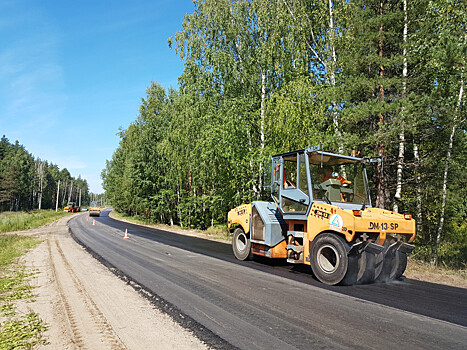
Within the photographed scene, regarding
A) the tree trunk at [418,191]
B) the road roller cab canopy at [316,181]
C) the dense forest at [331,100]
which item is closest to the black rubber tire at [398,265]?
the road roller cab canopy at [316,181]

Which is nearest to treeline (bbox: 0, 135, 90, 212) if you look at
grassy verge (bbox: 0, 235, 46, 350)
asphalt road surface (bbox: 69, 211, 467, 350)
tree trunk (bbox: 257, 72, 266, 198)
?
tree trunk (bbox: 257, 72, 266, 198)

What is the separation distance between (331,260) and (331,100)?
28.8 feet

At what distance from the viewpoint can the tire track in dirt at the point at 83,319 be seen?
3.77 meters

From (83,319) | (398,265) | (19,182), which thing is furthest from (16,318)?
(19,182)

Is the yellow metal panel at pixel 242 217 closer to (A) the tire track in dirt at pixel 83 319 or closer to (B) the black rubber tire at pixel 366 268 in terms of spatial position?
(B) the black rubber tire at pixel 366 268

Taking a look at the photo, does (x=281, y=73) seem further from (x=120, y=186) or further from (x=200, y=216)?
(x=120, y=186)

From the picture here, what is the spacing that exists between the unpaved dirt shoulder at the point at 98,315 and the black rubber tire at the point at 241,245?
418 cm

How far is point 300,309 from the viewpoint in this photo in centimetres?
503

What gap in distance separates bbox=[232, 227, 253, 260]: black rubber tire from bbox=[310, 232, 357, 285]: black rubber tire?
9.94 ft

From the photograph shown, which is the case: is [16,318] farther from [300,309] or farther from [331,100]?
[331,100]

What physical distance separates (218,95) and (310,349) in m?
19.3

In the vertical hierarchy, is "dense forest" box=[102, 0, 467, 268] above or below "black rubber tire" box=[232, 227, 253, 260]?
above

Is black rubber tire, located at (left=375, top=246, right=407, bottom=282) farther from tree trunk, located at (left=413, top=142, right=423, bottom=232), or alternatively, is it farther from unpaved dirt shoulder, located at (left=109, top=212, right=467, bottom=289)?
tree trunk, located at (left=413, top=142, right=423, bottom=232)

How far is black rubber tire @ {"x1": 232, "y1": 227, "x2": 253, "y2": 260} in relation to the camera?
9836mm
